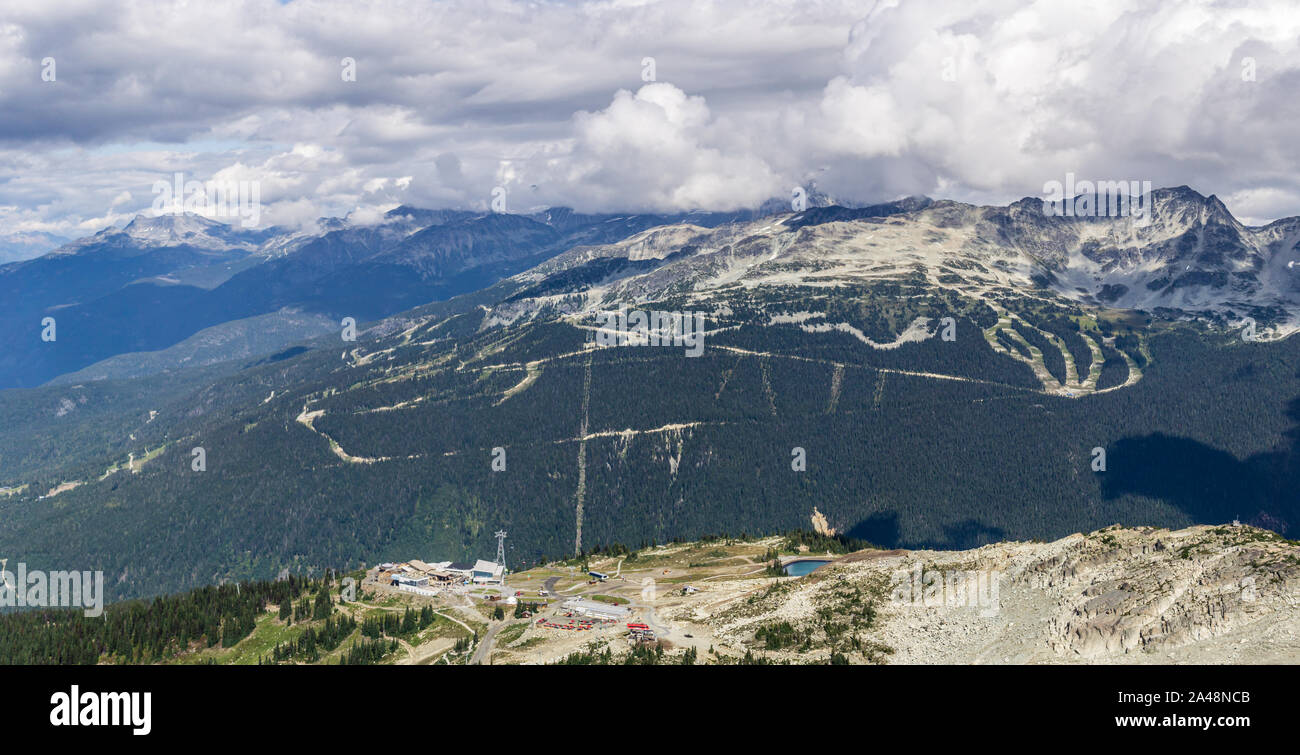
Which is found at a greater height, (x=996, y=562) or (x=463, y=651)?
(x=996, y=562)

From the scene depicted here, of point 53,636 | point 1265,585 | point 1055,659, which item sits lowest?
point 53,636

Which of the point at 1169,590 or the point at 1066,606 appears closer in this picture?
Result: the point at 1169,590

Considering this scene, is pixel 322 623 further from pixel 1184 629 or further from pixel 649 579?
pixel 1184 629

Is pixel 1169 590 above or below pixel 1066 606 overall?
above

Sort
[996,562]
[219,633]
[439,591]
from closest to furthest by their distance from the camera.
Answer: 1. [996,562]
2. [219,633]
3. [439,591]

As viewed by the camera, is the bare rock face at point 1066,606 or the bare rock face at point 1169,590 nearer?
the bare rock face at point 1066,606

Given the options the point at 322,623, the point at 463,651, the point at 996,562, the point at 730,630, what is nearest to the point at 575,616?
the point at 463,651

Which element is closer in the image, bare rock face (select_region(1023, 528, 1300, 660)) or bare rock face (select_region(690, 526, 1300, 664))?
bare rock face (select_region(690, 526, 1300, 664))
